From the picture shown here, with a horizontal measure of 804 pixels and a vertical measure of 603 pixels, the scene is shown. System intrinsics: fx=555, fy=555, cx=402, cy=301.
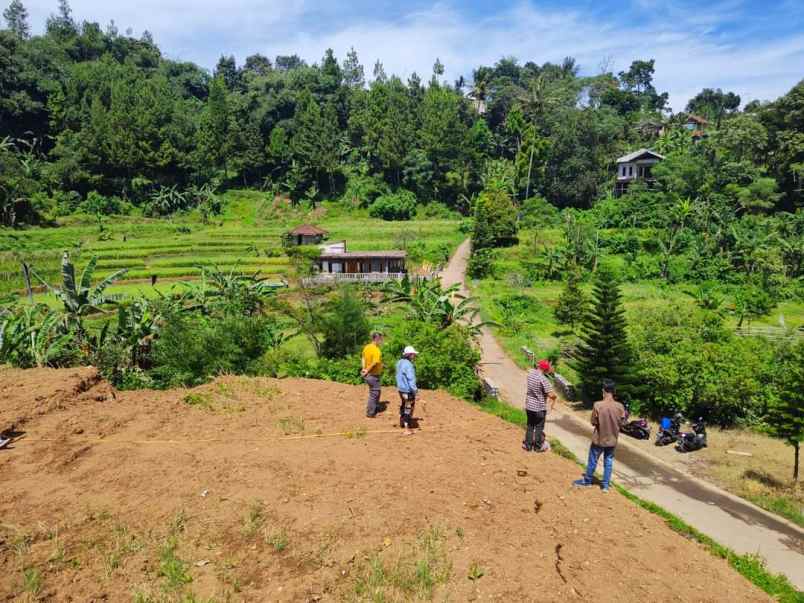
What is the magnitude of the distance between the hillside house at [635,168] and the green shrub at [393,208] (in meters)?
20.4

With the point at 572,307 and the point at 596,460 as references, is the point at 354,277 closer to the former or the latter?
the point at 572,307

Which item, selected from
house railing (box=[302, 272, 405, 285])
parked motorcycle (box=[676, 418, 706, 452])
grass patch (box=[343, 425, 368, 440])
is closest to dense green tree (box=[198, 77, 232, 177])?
house railing (box=[302, 272, 405, 285])

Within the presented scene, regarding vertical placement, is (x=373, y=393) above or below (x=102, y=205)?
below

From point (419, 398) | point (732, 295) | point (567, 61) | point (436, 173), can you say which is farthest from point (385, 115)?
point (419, 398)

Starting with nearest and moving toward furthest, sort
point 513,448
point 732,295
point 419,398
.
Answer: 1. point 513,448
2. point 419,398
3. point 732,295

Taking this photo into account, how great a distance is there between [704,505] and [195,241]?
38.3 meters

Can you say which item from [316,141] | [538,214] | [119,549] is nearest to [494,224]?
[538,214]

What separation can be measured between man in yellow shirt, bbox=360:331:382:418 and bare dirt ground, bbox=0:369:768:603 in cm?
30

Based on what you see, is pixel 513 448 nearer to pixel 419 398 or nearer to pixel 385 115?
pixel 419 398

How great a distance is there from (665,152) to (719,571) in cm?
5762

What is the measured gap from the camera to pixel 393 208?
5362 cm

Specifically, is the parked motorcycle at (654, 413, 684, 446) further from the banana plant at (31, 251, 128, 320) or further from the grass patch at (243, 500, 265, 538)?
the banana plant at (31, 251, 128, 320)

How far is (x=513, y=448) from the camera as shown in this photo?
9289mm

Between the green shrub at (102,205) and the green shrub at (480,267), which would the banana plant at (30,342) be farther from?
the green shrub at (102,205)
